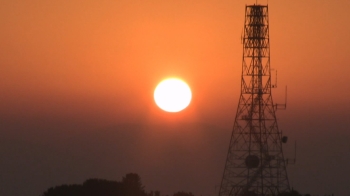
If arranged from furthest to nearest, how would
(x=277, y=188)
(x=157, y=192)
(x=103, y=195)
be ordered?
1. (x=157, y=192)
2. (x=103, y=195)
3. (x=277, y=188)

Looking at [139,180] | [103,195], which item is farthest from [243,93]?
[139,180]

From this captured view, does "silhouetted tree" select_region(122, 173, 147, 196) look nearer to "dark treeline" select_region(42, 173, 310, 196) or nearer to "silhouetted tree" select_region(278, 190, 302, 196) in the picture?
"dark treeline" select_region(42, 173, 310, 196)

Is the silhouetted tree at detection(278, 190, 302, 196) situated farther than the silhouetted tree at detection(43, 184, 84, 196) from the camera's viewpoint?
No

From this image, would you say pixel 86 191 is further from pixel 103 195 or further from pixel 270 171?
pixel 270 171

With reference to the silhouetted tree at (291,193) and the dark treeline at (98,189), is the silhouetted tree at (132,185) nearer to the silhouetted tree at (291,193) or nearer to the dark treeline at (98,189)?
the dark treeline at (98,189)

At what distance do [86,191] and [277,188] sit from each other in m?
19.1

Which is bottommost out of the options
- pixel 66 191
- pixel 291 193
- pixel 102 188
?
pixel 66 191

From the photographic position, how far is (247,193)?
90.1 metres

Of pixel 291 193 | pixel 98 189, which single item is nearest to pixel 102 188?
pixel 98 189

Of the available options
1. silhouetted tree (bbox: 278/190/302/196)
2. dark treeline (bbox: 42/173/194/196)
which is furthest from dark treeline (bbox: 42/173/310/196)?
silhouetted tree (bbox: 278/190/302/196)

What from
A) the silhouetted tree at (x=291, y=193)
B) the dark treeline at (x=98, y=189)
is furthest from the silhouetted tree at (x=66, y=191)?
the silhouetted tree at (x=291, y=193)

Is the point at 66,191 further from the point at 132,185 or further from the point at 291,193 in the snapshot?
the point at 291,193

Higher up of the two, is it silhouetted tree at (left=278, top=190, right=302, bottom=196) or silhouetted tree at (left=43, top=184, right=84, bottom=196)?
silhouetted tree at (left=278, top=190, right=302, bottom=196)

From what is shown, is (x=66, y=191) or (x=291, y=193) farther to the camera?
(x=66, y=191)
